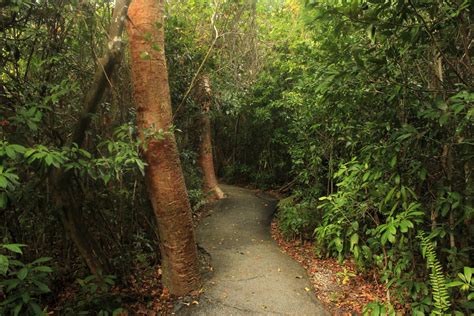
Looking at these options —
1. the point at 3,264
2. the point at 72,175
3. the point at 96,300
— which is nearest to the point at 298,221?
the point at 96,300

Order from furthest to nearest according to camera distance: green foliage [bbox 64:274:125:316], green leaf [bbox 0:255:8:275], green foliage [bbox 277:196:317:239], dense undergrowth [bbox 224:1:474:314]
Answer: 1. green foliage [bbox 277:196:317:239]
2. green foliage [bbox 64:274:125:316]
3. dense undergrowth [bbox 224:1:474:314]
4. green leaf [bbox 0:255:8:275]

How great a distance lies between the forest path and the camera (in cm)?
424

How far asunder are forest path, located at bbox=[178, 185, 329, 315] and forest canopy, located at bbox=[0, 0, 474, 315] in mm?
534

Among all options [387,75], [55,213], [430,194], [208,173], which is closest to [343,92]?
[387,75]

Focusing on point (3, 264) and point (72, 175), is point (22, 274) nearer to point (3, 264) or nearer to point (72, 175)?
point (3, 264)

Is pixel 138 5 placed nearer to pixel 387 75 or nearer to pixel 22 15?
pixel 22 15

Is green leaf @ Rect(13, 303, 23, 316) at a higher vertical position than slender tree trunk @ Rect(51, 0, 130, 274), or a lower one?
lower

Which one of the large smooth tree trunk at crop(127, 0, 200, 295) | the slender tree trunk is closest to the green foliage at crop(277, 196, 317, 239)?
the large smooth tree trunk at crop(127, 0, 200, 295)

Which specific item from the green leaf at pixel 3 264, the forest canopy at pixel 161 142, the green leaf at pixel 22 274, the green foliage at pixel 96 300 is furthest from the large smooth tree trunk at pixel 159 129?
the green leaf at pixel 3 264

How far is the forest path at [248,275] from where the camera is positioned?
4.24m

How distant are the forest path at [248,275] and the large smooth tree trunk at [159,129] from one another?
0.67 metres

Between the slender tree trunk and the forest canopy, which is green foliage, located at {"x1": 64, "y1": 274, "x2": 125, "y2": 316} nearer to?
the forest canopy

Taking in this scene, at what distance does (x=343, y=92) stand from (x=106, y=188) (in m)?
2.96

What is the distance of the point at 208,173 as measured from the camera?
10.1 m
